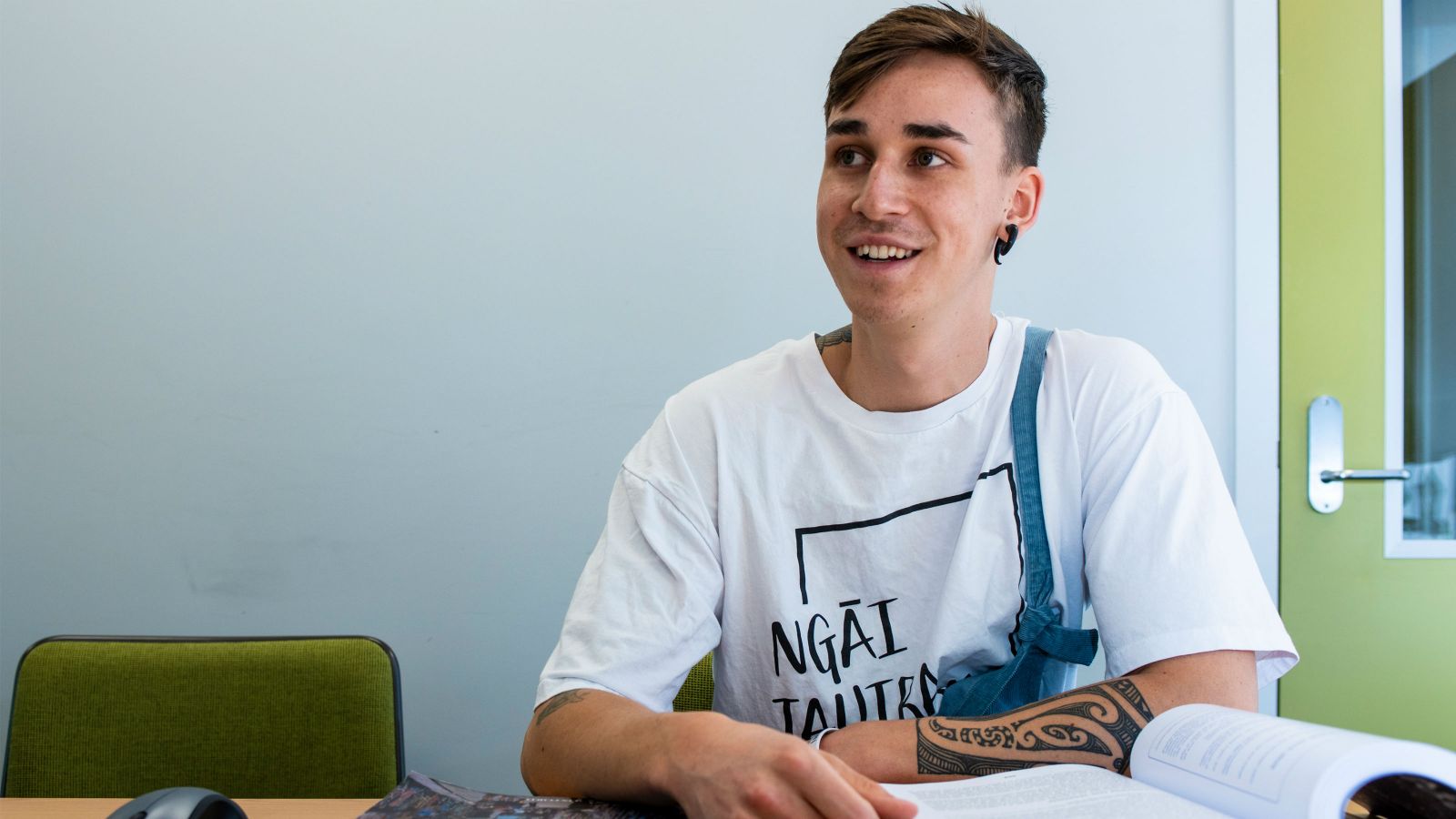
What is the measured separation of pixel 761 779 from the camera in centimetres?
74

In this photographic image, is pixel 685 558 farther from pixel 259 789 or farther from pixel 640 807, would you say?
pixel 259 789

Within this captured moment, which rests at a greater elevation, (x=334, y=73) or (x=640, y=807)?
(x=334, y=73)

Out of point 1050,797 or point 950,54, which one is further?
point 950,54

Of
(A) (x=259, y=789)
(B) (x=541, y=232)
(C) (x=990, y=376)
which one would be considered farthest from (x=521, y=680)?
(C) (x=990, y=376)

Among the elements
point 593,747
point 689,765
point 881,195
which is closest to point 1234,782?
point 689,765

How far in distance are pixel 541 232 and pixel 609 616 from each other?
3.53 feet

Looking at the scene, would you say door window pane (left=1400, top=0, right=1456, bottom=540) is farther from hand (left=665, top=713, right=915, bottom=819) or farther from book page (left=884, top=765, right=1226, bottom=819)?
hand (left=665, top=713, right=915, bottom=819)

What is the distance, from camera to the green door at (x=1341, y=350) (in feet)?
6.34

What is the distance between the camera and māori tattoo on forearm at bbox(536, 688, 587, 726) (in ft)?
3.39

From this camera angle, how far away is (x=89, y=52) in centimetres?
205

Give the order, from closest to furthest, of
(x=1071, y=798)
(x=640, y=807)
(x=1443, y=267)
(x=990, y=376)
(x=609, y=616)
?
(x=1071, y=798) → (x=640, y=807) → (x=609, y=616) → (x=990, y=376) → (x=1443, y=267)

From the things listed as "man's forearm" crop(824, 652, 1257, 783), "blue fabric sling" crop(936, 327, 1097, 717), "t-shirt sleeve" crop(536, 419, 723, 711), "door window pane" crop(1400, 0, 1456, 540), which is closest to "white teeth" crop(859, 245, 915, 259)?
"blue fabric sling" crop(936, 327, 1097, 717)

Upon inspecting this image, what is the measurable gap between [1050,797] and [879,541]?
483mm

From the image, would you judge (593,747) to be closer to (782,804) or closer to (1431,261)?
(782,804)
